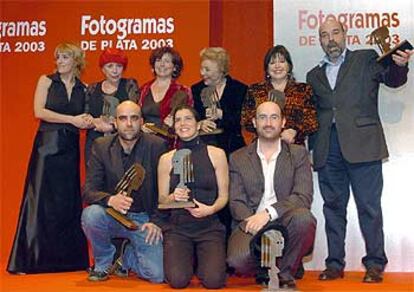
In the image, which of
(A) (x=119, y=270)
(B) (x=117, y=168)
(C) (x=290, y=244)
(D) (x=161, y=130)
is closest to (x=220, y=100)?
(D) (x=161, y=130)

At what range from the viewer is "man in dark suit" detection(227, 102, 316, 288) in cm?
406

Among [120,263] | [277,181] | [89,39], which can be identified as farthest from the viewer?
[89,39]

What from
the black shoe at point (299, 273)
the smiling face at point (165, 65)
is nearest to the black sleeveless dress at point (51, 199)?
the smiling face at point (165, 65)

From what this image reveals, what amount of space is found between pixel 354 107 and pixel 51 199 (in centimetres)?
216

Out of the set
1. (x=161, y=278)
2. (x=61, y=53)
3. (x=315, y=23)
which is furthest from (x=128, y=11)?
(x=161, y=278)

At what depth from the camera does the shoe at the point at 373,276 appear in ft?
14.7

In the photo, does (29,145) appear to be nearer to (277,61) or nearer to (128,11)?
(128,11)

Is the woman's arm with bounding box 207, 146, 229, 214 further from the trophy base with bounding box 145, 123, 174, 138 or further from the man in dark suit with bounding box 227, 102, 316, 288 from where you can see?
the trophy base with bounding box 145, 123, 174, 138

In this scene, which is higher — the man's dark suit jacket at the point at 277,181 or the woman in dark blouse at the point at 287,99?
the woman in dark blouse at the point at 287,99

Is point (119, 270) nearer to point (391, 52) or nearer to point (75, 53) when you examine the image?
point (75, 53)

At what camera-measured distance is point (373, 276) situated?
4.49 metres

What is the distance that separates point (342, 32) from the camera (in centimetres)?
464

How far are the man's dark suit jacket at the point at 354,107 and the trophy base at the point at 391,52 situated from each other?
0.18 feet

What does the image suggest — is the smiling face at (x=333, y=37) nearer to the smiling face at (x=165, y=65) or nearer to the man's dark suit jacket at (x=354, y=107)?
the man's dark suit jacket at (x=354, y=107)
